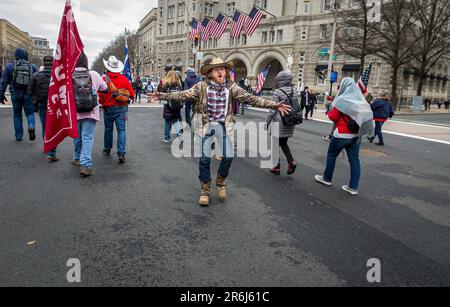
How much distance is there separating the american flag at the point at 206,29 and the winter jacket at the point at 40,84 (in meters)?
23.4

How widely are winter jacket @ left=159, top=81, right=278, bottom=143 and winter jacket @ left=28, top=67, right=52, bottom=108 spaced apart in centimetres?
330

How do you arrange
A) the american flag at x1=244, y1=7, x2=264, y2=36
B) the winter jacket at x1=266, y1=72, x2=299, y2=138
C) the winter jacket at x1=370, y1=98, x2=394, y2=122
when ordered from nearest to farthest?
the winter jacket at x1=266, y1=72, x2=299, y2=138 → the winter jacket at x1=370, y1=98, x2=394, y2=122 → the american flag at x1=244, y1=7, x2=264, y2=36

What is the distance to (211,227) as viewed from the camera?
3.80 meters

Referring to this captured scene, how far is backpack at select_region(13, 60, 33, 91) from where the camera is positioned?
742 centimetres

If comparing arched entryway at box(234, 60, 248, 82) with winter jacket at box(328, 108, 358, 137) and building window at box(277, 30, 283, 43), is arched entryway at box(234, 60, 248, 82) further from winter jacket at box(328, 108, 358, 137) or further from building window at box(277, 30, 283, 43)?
winter jacket at box(328, 108, 358, 137)

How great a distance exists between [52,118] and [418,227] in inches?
203

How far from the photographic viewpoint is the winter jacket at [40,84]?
654 cm

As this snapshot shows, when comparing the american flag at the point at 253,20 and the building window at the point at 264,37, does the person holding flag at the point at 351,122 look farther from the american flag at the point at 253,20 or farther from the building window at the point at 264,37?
the building window at the point at 264,37

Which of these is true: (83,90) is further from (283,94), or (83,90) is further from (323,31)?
(323,31)

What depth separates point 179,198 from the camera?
15.5ft

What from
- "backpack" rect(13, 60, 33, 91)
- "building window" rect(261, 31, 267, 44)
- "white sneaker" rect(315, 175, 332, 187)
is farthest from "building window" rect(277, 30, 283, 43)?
"white sneaker" rect(315, 175, 332, 187)

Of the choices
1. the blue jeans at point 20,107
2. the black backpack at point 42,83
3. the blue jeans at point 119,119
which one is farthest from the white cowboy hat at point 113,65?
the blue jeans at point 20,107
